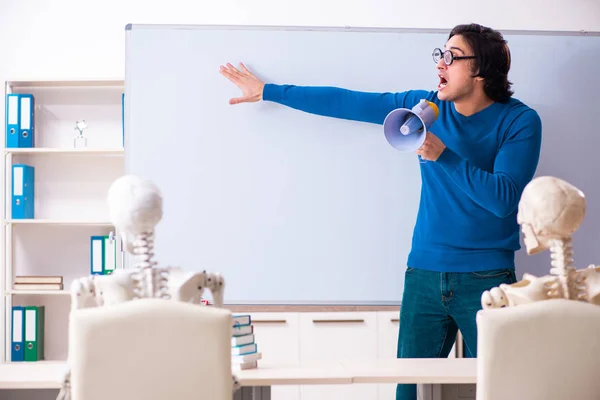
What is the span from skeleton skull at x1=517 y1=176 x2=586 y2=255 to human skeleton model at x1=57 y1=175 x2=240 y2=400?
0.85 metres

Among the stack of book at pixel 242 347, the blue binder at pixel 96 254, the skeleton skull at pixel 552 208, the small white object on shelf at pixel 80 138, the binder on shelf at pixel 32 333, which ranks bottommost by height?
the binder on shelf at pixel 32 333

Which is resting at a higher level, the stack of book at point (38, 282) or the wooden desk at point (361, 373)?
the stack of book at point (38, 282)

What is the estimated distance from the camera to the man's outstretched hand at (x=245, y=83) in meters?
3.93

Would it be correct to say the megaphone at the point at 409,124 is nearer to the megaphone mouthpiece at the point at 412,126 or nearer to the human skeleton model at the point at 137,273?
the megaphone mouthpiece at the point at 412,126

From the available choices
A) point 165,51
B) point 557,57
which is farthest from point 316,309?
point 557,57

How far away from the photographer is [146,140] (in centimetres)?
392

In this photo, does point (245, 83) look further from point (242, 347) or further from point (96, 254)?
point (242, 347)

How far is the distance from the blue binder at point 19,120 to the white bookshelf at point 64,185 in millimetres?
189

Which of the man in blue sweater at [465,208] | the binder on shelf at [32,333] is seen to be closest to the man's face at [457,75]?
the man in blue sweater at [465,208]

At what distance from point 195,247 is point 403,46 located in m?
1.43

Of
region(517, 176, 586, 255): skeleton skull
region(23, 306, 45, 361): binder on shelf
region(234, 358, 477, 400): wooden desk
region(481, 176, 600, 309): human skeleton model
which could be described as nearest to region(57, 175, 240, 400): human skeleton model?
region(234, 358, 477, 400): wooden desk

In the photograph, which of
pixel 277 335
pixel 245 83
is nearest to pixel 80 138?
pixel 245 83

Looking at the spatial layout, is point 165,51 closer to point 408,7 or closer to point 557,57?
point 408,7

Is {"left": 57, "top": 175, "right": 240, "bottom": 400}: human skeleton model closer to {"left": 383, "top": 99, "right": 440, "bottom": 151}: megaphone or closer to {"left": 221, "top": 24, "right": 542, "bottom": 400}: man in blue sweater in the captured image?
{"left": 383, "top": 99, "right": 440, "bottom": 151}: megaphone
